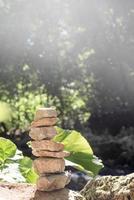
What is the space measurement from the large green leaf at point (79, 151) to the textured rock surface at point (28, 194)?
12.4 inches

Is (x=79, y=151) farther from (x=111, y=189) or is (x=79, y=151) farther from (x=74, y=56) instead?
(x=74, y=56)

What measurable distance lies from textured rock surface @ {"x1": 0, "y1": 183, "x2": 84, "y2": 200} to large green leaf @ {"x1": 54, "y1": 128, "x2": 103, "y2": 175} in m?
0.31

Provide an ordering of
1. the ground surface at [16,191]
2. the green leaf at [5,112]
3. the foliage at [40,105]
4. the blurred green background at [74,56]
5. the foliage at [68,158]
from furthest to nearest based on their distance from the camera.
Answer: the foliage at [40,105] → the green leaf at [5,112] → the blurred green background at [74,56] → the foliage at [68,158] → the ground surface at [16,191]

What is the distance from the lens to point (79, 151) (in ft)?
6.97

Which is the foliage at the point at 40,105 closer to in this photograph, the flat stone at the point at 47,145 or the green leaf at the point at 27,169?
the green leaf at the point at 27,169

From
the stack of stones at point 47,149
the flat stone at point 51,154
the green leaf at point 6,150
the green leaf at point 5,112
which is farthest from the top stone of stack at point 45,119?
the green leaf at point 5,112

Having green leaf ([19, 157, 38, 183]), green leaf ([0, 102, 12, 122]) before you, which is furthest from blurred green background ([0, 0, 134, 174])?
green leaf ([19, 157, 38, 183])

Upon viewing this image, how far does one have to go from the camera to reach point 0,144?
2148 mm

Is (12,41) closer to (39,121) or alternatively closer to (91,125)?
(91,125)

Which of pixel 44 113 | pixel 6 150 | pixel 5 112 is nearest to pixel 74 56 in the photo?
pixel 5 112

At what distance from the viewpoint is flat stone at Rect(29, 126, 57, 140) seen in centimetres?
184

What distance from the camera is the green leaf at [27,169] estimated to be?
2.17 metres

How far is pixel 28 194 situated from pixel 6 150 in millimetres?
464

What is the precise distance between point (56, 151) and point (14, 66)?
12.2 metres
